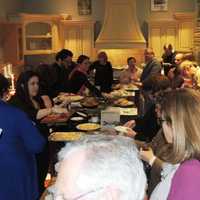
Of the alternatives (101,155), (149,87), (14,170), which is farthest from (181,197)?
(149,87)

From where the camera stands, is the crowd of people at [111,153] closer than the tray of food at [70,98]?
Yes

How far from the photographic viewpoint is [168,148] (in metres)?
1.78

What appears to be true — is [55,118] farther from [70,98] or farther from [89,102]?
[70,98]

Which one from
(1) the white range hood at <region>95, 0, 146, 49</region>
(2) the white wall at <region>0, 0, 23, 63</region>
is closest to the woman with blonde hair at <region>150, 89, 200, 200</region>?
(2) the white wall at <region>0, 0, 23, 63</region>

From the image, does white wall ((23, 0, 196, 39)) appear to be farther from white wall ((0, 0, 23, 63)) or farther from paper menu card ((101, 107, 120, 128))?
paper menu card ((101, 107, 120, 128))

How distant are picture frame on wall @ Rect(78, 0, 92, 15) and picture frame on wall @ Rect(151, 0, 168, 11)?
4.76 ft

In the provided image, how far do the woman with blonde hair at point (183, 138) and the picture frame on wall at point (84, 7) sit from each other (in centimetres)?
913

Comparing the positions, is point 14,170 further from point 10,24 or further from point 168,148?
point 10,24

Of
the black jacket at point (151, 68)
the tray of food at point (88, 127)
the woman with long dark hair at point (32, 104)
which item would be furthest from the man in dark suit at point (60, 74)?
the woman with long dark hair at point (32, 104)

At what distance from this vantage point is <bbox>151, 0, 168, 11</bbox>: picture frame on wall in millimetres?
10547

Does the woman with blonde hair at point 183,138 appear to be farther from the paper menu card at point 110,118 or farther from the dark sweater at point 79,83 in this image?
the dark sweater at point 79,83

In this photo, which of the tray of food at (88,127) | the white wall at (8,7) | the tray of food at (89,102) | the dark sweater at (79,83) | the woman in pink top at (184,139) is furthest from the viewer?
the white wall at (8,7)

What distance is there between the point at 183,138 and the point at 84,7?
9.33 m

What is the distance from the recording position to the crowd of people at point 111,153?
3.46 ft
